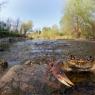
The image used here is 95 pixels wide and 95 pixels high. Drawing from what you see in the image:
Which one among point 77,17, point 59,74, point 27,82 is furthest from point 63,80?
point 77,17

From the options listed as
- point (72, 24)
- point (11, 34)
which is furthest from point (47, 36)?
point (11, 34)

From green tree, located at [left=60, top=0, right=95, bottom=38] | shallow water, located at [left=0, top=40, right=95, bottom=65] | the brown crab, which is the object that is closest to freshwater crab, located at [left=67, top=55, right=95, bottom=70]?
shallow water, located at [left=0, top=40, right=95, bottom=65]

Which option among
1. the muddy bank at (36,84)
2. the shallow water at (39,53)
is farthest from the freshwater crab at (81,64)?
the muddy bank at (36,84)

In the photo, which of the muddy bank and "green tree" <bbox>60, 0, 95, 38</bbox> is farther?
"green tree" <bbox>60, 0, 95, 38</bbox>

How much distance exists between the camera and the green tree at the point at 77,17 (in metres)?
54.0

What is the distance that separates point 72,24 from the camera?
54625 millimetres

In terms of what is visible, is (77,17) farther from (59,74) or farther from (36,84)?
(36,84)

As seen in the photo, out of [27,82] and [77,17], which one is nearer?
[27,82]

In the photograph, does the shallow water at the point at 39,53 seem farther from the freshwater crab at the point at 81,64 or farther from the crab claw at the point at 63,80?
the crab claw at the point at 63,80

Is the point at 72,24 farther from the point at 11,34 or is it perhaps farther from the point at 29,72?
the point at 29,72

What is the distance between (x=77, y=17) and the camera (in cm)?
5566

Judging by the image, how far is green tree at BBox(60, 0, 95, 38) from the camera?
177 ft

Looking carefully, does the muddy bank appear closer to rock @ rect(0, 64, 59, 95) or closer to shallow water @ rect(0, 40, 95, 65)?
rock @ rect(0, 64, 59, 95)

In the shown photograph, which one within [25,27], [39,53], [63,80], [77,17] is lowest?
[25,27]
